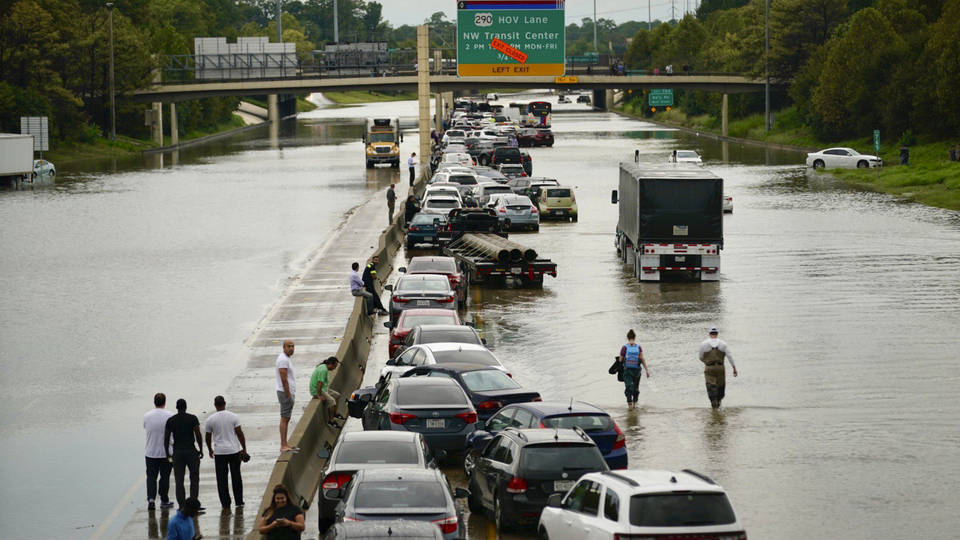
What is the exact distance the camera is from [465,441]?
17672 millimetres

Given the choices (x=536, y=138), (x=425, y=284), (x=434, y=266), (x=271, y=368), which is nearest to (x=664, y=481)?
(x=271, y=368)

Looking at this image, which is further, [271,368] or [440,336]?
[271,368]

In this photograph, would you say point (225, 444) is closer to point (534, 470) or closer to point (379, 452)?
point (379, 452)

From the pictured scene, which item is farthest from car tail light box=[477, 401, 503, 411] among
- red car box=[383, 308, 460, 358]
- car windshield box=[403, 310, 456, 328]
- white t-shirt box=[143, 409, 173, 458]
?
car windshield box=[403, 310, 456, 328]

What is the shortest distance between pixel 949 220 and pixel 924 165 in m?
22.3

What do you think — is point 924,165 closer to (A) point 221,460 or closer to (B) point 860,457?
(B) point 860,457

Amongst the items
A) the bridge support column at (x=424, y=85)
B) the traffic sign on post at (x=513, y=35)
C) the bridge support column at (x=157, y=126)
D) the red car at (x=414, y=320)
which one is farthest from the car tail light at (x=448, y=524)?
the bridge support column at (x=157, y=126)

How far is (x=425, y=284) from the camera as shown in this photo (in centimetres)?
2967

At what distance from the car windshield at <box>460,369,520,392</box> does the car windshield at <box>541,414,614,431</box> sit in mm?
3299

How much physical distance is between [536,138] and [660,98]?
1903 inches

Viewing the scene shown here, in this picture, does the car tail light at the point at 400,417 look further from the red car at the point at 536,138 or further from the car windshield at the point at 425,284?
the red car at the point at 536,138

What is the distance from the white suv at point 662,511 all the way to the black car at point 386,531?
167cm

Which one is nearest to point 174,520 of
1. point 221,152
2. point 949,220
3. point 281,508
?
point 281,508

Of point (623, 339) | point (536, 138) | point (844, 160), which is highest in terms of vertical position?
point (536, 138)
